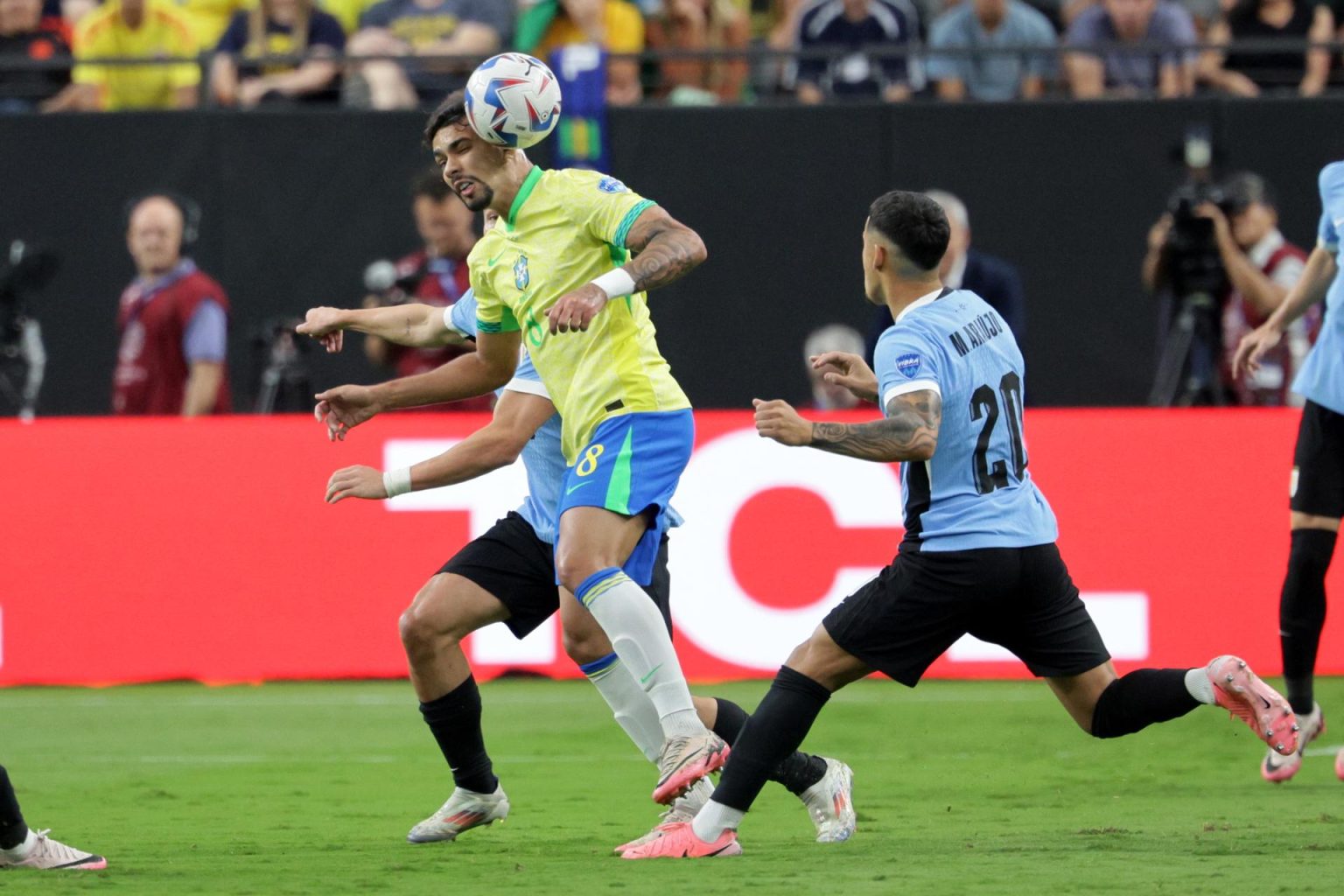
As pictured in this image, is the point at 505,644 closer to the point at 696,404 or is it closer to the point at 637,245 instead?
the point at 696,404

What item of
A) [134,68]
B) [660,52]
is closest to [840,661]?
[660,52]

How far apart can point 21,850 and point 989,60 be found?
→ 9.96 metres

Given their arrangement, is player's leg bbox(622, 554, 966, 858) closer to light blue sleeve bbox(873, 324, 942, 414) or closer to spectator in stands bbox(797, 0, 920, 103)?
light blue sleeve bbox(873, 324, 942, 414)

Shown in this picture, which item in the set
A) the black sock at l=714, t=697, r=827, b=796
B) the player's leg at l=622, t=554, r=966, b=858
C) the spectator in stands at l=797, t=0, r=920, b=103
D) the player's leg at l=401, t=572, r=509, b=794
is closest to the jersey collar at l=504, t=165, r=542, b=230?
the player's leg at l=401, t=572, r=509, b=794

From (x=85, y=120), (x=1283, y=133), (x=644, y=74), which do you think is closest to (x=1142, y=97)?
(x=1283, y=133)

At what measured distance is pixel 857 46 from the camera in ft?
47.0

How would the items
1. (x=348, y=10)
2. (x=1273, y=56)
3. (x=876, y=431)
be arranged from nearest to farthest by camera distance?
(x=876, y=431)
(x=1273, y=56)
(x=348, y=10)

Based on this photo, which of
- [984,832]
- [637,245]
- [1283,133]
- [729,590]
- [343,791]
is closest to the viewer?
[637,245]

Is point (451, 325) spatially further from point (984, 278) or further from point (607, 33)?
point (607, 33)

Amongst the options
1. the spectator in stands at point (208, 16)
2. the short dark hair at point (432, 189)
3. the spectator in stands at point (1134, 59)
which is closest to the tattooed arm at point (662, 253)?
the short dark hair at point (432, 189)

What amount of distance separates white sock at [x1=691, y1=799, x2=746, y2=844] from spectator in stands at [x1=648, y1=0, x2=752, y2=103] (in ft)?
29.6

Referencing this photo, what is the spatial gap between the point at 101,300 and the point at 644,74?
413 cm

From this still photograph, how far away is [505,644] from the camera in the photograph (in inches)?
448

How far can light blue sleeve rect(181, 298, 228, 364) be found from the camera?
41.2 feet
